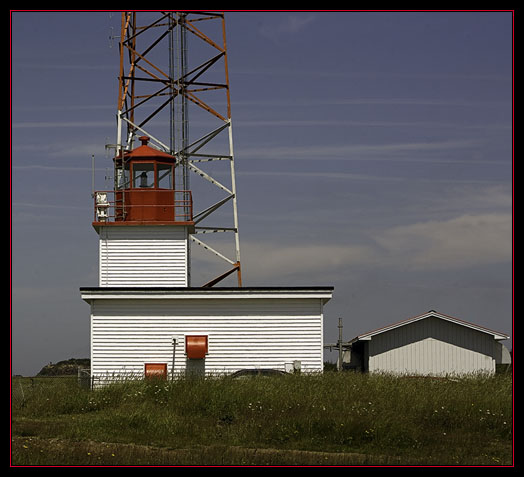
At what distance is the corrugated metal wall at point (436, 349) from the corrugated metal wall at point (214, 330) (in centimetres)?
445

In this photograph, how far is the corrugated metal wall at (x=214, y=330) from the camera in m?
26.6

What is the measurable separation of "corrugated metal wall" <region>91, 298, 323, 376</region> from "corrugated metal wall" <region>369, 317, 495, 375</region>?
4454 millimetres

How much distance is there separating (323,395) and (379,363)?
1018 centimetres

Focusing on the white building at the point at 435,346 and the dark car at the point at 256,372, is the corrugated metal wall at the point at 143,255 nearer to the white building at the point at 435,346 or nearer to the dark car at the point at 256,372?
the dark car at the point at 256,372

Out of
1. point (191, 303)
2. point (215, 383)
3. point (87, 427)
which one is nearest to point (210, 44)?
point (191, 303)

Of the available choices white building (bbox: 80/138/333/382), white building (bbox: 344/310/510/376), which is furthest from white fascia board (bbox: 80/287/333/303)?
white building (bbox: 344/310/510/376)

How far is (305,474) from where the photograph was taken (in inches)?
547

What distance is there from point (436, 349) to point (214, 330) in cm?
824

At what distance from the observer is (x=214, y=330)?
26719mm

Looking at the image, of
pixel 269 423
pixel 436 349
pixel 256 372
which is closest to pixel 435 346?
pixel 436 349

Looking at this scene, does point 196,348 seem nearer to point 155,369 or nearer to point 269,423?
point 155,369

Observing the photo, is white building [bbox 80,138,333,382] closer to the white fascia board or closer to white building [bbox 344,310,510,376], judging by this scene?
the white fascia board

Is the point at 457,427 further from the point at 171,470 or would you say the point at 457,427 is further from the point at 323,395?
the point at 171,470

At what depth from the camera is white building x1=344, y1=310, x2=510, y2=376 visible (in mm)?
29672
